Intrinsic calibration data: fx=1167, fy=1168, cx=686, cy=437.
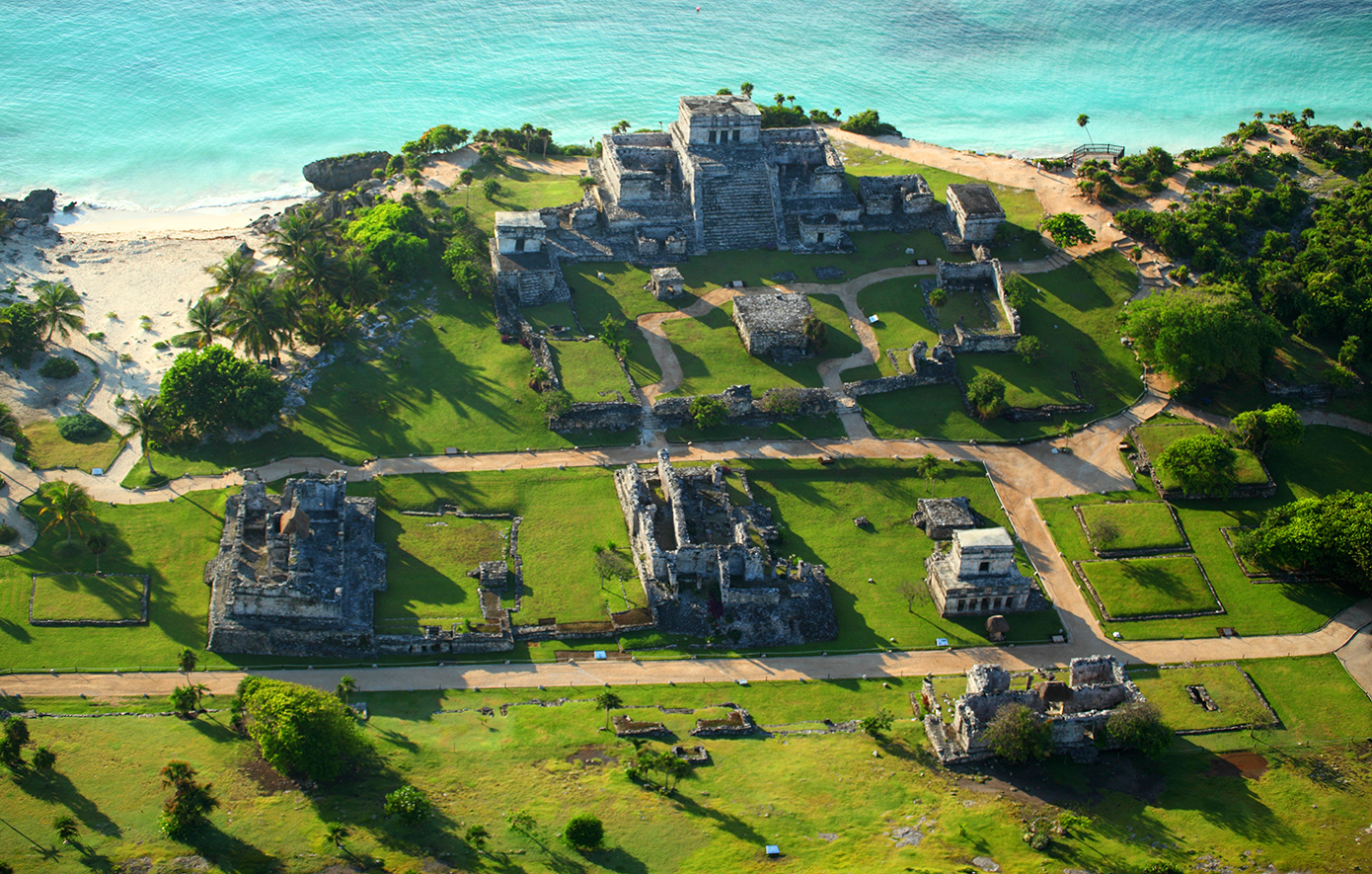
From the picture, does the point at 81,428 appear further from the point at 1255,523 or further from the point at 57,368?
the point at 1255,523

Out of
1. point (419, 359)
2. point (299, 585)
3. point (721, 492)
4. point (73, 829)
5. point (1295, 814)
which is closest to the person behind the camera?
point (73, 829)

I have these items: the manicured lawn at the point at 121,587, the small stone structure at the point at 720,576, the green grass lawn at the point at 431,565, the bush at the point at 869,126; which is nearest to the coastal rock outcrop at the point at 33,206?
the manicured lawn at the point at 121,587

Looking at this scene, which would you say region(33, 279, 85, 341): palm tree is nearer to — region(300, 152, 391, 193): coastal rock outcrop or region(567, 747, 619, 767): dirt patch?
region(300, 152, 391, 193): coastal rock outcrop

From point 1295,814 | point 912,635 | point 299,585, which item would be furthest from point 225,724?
point 1295,814

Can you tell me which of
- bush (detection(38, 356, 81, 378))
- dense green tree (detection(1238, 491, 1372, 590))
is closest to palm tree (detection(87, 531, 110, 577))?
bush (detection(38, 356, 81, 378))

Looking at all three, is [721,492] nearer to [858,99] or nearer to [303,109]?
[858,99]

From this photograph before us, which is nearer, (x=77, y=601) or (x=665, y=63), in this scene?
(x=77, y=601)
